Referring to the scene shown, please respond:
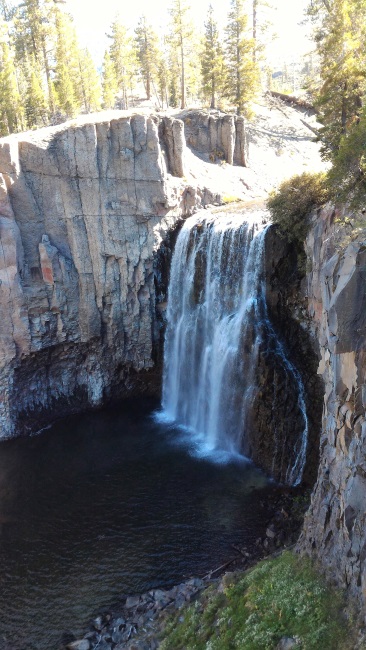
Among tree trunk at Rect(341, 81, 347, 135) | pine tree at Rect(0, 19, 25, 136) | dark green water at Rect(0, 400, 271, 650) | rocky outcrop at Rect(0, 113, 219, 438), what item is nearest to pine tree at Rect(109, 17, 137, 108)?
pine tree at Rect(0, 19, 25, 136)

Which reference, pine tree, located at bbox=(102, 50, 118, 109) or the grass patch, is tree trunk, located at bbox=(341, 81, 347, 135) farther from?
pine tree, located at bbox=(102, 50, 118, 109)

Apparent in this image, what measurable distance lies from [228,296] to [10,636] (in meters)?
15.7

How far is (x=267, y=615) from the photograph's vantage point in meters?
10.7

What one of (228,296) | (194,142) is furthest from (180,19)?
(228,296)

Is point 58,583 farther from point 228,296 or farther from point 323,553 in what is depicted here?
point 228,296

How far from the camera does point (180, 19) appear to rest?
1752 inches

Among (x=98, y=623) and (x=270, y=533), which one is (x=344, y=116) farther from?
(x=98, y=623)

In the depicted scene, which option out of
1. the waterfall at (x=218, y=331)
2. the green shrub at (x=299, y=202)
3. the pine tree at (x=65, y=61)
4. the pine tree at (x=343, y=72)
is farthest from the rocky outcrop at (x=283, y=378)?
the pine tree at (x=65, y=61)

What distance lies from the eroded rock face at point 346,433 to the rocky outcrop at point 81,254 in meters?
16.7

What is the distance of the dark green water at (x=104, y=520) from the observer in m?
15.7

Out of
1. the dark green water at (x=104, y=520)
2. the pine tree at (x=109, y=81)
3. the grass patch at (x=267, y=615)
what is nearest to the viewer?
the grass patch at (x=267, y=615)

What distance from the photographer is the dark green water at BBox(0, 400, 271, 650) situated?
15.7 metres

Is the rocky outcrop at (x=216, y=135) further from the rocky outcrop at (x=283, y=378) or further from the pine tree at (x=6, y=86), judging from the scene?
the rocky outcrop at (x=283, y=378)

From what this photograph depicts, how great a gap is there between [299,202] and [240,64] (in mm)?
26920
